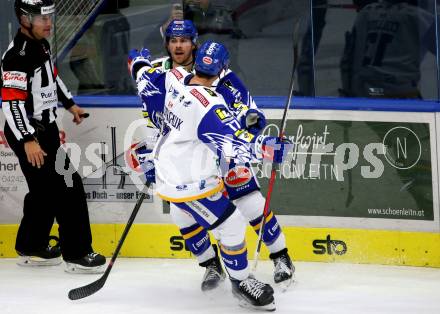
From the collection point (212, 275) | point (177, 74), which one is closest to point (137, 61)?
point (177, 74)

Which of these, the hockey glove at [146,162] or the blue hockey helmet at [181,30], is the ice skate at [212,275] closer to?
the hockey glove at [146,162]

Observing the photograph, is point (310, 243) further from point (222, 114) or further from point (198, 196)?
point (222, 114)

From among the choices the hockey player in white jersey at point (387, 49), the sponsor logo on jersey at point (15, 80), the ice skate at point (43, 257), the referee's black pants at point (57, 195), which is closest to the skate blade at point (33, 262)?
the ice skate at point (43, 257)

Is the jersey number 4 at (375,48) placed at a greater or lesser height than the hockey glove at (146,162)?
greater

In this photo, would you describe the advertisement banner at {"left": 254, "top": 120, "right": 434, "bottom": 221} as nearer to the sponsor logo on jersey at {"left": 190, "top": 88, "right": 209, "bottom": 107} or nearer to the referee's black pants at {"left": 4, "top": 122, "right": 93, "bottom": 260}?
the referee's black pants at {"left": 4, "top": 122, "right": 93, "bottom": 260}

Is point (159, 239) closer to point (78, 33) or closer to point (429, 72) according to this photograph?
point (78, 33)

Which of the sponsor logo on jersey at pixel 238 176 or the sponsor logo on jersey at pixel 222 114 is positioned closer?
the sponsor logo on jersey at pixel 222 114

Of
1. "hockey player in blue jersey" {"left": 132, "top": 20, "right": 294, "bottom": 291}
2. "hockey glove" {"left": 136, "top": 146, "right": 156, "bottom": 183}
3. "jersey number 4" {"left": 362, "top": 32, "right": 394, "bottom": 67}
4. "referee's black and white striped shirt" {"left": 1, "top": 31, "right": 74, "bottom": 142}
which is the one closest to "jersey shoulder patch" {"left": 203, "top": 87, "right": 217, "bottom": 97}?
"hockey player in blue jersey" {"left": 132, "top": 20, "right": 294, "bottom": 291}

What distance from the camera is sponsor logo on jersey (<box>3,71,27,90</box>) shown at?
17.1 feet

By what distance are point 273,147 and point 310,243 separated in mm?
1132

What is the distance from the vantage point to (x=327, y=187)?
5438 millimetres

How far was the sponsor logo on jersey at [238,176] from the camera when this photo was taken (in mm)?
4898

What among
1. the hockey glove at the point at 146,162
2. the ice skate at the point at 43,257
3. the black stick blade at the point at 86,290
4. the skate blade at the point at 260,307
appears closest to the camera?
the skate blade at the point at 260,307

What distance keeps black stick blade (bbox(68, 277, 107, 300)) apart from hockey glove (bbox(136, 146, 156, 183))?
548mm
